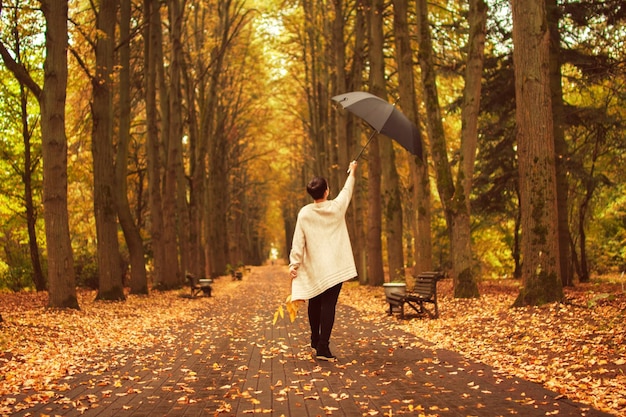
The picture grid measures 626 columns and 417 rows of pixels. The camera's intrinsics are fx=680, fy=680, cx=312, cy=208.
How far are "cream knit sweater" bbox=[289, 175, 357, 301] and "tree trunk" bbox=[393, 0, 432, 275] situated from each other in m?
11.5

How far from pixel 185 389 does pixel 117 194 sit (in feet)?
48.5

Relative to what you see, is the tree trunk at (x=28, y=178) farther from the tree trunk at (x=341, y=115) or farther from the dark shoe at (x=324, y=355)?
the dark shoe at (x=324, y=355)

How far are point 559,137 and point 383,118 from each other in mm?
11410

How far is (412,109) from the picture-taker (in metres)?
19.9

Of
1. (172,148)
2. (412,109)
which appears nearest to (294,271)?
(412,109)

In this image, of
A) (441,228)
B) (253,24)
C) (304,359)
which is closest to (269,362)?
(304,359)

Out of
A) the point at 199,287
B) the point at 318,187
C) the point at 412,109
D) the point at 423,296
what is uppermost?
the point at 412,109

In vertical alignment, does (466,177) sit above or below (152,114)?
below

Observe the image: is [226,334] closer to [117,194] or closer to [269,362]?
[269,362]

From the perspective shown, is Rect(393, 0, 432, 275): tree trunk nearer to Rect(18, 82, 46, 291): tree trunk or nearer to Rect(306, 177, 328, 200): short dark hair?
Rect(306, 177, 328, 200): short dark hair

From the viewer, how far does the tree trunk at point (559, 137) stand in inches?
726

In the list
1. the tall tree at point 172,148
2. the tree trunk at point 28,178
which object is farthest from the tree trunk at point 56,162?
the tall tree at point 172,148

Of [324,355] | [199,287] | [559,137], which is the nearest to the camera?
[324,355]

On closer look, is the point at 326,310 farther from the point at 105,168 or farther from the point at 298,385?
the point at 105,168
